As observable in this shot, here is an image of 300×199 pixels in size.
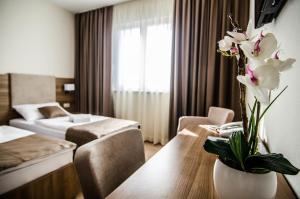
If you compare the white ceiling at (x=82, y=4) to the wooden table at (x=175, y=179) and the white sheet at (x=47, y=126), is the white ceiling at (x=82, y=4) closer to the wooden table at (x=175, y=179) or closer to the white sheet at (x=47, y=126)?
the white sheet at (x=47, y=126)

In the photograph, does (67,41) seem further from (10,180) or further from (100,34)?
(10,180)

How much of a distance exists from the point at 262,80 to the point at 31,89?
12.4 feet

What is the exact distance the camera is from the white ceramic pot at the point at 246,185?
480 millimetres

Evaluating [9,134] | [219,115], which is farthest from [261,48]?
[9,134]

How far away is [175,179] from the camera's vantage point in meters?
0.67

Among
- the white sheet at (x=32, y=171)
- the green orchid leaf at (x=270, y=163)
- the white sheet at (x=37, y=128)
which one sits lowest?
the white sheet at (x=32, y=171)

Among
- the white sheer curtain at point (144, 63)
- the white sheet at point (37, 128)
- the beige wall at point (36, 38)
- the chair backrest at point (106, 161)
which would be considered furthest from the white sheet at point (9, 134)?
the white sheer curtain at point (144, 63)

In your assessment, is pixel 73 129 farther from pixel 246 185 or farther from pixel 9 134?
pixel 246 185

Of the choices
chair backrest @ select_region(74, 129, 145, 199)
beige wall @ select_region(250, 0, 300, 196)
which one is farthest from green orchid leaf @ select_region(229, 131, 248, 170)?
chair backrest @ select_region(74, 129, 145, 199)

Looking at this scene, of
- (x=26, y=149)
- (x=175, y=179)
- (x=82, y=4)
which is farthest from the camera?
(x=82, y=4)

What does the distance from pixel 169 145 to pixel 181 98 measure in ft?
7.21

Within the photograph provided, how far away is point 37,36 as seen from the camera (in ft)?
11.5

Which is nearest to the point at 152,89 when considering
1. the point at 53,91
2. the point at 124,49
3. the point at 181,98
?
the point at 181,98

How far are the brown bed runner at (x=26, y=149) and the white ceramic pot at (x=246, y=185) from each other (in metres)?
1.52
